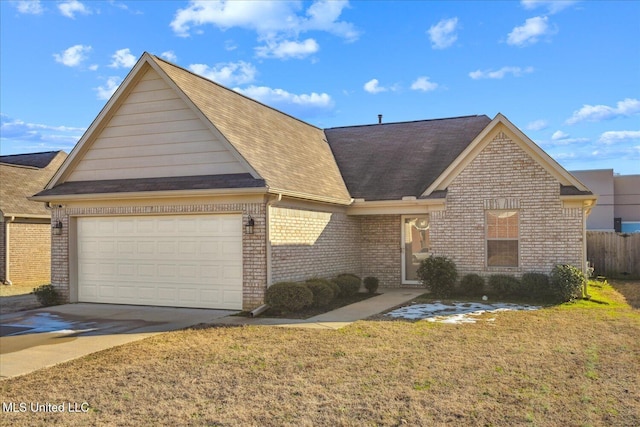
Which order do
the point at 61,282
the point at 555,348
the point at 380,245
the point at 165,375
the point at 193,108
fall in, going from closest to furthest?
the point at 165,375 < the point at 555,348 < the point at 193,108 < the point at 61,282 < the point at 380,245

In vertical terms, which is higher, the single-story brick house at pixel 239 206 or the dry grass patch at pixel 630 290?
the single-story brick house at pixel 239 206

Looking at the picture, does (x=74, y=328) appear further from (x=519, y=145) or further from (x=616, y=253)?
(x=616, y=253)

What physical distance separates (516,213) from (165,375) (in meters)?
12.0

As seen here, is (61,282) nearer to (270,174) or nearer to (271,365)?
(270,174)

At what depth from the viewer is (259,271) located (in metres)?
13.6

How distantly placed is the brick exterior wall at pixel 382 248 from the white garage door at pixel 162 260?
641cm

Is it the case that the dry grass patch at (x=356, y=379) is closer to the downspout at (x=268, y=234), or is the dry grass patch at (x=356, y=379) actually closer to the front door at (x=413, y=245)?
the downspout at (x=268, y=234)

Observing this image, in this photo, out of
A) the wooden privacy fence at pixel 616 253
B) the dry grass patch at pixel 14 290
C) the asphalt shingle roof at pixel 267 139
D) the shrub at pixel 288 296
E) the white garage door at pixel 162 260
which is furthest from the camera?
the wooden privacy fence at pixel 616 253

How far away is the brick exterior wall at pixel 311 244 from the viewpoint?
14250mm

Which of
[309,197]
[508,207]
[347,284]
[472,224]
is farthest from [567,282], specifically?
[309,197]

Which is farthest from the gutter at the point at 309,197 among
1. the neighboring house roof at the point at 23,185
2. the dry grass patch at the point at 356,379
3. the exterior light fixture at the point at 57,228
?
the neighboring house roof at the point at 23,185

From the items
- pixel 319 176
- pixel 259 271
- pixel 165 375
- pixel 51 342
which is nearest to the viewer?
pixel 165 375

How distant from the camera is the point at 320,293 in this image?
14.2 m

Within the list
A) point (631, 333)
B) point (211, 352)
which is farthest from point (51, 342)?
point (631, 333)
